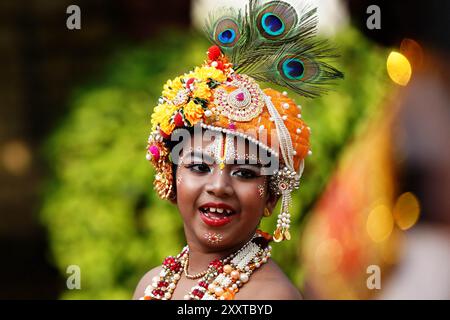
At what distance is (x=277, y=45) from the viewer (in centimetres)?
301

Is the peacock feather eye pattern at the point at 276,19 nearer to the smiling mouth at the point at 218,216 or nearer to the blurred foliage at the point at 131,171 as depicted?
the smiling mouth at the point at 218,216

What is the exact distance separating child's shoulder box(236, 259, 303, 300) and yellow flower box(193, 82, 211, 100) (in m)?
0.75

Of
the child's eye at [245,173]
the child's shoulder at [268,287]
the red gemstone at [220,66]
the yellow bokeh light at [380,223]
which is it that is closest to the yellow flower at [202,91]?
the red gemstone at [220,66]

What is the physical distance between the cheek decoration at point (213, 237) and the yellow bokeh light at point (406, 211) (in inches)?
57.9

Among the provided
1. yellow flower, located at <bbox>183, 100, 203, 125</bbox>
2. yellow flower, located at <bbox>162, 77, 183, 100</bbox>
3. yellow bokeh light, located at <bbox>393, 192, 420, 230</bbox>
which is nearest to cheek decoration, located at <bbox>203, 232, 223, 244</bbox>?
yellow flower, located at <bbox>183, 100, 203, 125</bbox>

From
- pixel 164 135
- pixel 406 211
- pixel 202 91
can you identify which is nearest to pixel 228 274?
pixel 164 135

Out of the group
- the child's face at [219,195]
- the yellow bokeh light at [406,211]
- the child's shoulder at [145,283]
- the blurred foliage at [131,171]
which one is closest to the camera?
the child's face at [219,195]

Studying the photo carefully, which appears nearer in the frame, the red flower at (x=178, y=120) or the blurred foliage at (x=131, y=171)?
the red flower at (x=178, y=120)

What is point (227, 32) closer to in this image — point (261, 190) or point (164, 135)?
point (164, 135)

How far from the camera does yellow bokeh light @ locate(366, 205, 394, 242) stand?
4.55 m

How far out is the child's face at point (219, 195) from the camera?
2.81 metres

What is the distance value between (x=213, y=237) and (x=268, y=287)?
30cm
